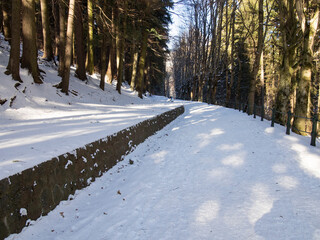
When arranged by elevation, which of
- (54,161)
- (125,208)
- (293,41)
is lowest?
(125,208)

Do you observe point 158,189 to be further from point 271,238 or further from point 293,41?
point 293,41

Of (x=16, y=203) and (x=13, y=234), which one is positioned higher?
(x=16, y=203)

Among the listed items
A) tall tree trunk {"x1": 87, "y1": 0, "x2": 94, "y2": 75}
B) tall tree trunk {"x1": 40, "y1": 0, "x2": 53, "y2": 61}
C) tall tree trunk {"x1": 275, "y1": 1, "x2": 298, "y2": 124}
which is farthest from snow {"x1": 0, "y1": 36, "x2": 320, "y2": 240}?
tall tree trunk {"x1": 87, "y1": 0, "x2": 94, "y2": 75}

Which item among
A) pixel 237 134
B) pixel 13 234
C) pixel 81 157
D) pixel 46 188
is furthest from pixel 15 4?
pixel 237 134

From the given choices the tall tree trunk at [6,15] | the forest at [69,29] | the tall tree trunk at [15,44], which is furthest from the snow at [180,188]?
the tall tree trunk at [6,15]

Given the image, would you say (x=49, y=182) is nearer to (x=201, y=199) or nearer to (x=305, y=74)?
(x=201, y=199)

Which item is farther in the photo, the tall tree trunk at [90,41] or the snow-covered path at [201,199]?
the tall tree trunk at [90,41]

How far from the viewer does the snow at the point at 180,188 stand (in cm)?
306

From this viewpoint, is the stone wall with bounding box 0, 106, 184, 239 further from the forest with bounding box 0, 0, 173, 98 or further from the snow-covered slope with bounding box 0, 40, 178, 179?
the forest with bounding box 0, 0, 173, 98

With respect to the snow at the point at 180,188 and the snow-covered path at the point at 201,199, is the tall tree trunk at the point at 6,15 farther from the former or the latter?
the snow-covered path at the point at 201,199

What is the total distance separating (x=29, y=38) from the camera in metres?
8.95

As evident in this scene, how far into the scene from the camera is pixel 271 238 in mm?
2850

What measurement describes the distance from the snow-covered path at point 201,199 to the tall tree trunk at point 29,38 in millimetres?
6504

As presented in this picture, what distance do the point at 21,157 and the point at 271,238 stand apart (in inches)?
153
